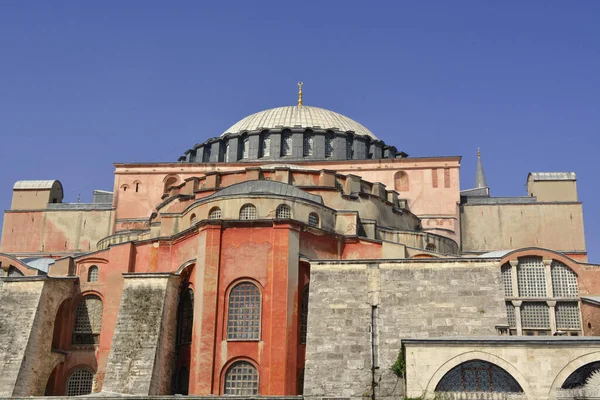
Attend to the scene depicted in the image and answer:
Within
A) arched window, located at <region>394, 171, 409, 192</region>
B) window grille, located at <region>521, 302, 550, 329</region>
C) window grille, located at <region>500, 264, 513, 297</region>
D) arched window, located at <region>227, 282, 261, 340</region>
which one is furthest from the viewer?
arched window, located at <region>394, 171, 409, 192</region>

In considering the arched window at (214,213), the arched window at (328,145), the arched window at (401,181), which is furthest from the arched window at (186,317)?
the arched window at (328,145)

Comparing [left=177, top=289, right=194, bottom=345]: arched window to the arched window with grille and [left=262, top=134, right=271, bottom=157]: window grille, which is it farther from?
[left=262, top=134, right=271, bottom=157]: window grille

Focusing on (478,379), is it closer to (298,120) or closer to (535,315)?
(535,315)

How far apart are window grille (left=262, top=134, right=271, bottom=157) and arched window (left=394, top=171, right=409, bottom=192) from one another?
24.2 feet

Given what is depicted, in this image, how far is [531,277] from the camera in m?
34.7

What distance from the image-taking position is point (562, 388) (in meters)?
24.9

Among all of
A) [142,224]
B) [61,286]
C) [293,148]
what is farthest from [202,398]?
[293,148]

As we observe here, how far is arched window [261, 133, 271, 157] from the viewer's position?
48.5 m

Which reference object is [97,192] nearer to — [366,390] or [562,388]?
[366,390]

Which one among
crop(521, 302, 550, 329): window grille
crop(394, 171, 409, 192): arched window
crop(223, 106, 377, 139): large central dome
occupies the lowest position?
crop(521, 302, 550, 329): window grille

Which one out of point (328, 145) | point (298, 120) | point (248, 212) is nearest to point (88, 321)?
point (248, 212)

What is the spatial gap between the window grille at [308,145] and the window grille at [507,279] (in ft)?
53.7

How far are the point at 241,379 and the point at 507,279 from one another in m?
11.8

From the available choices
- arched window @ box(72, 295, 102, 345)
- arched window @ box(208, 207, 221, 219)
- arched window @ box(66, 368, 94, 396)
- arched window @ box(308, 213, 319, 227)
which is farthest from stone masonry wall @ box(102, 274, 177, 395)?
arched window @ box(308, 213, 319, 227)
